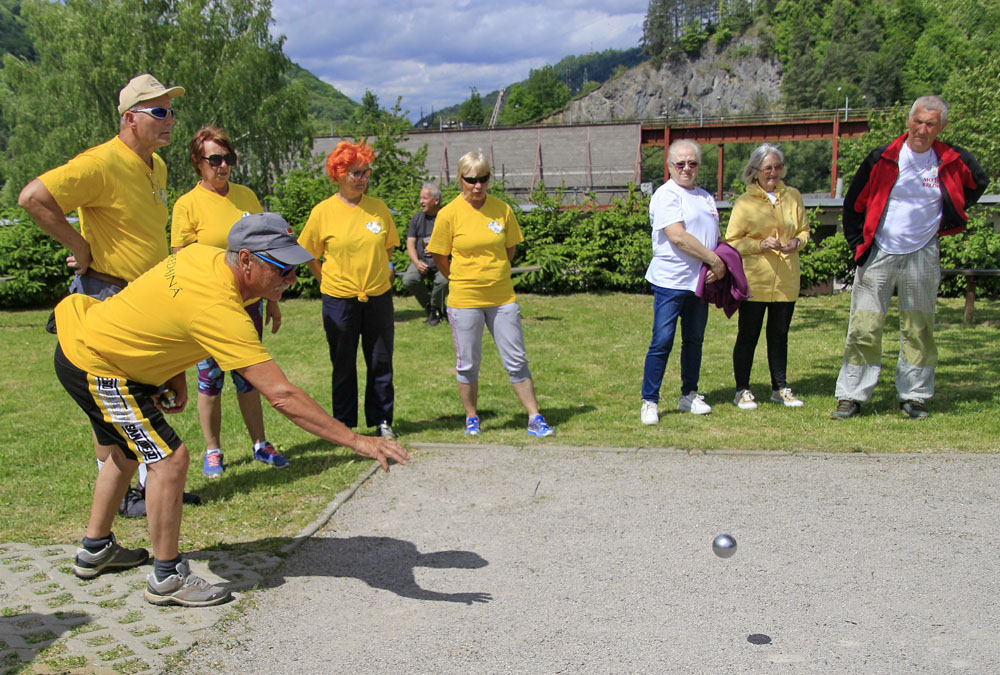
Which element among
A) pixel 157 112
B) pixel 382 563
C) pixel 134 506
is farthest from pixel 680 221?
pixel 134 506

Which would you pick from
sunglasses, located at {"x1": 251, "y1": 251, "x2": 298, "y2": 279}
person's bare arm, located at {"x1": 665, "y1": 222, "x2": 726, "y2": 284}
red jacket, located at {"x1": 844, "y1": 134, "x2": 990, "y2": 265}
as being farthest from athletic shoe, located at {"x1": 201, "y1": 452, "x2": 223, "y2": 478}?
red jacket, located at {"x1": 844, "y1": 134, "x2": 990, "y2": 265}

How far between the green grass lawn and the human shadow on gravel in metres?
0.40

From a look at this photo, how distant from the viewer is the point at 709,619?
3.59 meters

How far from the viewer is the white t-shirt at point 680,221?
6.68 metres

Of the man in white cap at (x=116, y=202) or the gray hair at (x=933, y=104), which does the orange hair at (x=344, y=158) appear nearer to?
the man in white cap at (x=116, y=202)

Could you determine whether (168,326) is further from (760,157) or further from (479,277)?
(760,157)

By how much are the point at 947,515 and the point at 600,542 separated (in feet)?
6.44

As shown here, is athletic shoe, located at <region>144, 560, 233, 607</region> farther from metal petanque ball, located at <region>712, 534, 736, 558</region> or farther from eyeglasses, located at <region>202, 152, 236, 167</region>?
eyeglasses, located at <region>202, 152, 236, 167</region>

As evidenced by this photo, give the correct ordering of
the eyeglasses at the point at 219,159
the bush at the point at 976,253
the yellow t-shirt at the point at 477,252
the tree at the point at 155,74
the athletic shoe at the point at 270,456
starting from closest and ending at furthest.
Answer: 1. the eyeglasses at the point at 219,159
2. the athletic shoe at the point at 270,456
3. the yellow t-shirt at the point at 477,252
4. the bush at the point at 976,253
5. the tree at the point at 155,74

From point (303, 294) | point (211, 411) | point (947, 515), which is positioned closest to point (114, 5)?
point (303, 294)

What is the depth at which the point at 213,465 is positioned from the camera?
224 inches

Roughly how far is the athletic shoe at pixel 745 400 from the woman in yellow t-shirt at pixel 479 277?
182 cm

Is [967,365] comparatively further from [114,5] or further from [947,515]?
[114,5]

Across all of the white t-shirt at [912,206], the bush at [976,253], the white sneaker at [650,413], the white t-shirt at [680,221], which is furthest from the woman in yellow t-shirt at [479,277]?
the bush at [976,253]
